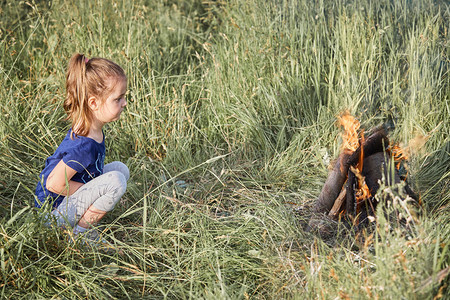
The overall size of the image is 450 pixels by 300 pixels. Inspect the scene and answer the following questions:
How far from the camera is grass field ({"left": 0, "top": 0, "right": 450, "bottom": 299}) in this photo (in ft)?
7.38

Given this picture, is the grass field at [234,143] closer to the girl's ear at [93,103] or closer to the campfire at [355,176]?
the campfire at [355,176]

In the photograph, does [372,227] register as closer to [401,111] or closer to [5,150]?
[401,111]

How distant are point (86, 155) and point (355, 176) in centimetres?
148

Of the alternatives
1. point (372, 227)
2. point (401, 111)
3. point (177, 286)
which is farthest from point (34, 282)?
point (401, 111)

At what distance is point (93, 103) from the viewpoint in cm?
262

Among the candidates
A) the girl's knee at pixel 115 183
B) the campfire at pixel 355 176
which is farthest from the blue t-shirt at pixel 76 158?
the campfire at pixel 355 176

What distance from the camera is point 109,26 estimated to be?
4.23 metres

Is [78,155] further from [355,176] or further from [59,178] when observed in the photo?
[355,176]

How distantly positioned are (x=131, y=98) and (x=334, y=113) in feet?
5.17

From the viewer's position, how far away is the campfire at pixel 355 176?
8.46ft

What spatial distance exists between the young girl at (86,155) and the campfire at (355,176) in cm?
116

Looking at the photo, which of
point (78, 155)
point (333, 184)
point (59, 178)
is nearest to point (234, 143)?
point (333, 184)

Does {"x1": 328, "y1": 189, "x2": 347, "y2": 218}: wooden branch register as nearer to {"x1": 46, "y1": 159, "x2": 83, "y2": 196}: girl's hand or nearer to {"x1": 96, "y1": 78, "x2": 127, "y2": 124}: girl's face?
{"x1": 96, "y1": 78, "x2": 127, "y2": 124}: girl's face

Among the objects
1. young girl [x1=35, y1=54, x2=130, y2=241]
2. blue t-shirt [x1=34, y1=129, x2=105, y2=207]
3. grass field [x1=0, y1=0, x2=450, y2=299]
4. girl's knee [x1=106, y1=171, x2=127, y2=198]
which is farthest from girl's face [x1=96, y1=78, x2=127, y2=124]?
grass field [x1=0, y1=0, x2=450, y2=299]
